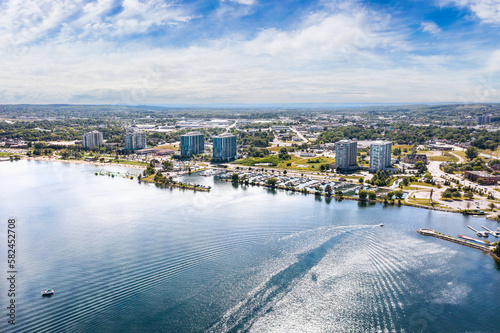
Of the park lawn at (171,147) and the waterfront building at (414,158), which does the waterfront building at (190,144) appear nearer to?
the park lawn at (171,147)

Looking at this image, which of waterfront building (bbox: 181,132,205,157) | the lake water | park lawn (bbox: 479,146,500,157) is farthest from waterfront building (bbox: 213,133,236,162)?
park lawn (bbox: 479,146,500,157)

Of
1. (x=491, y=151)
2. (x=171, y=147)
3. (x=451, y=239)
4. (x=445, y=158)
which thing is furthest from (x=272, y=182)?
(x=491, y=151)

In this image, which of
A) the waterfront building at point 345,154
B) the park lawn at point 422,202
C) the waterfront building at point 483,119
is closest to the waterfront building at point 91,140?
the waterfront building at point 345,154

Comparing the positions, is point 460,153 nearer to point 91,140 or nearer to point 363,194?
point 363,194

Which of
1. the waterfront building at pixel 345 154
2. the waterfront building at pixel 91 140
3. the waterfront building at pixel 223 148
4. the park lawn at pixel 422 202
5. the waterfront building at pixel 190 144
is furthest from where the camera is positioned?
the waterfront building at pixel 91 140

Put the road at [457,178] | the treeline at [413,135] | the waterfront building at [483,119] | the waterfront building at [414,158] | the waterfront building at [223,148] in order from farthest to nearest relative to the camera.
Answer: the waterfront building at [483,119], the treeline at [413,135], the waterfront building at [223,148], the waterfront building at [414,158], the road at [457,178]

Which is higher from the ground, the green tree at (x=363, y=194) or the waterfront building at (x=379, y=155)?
the waterfront building at (x=379, y=155)
